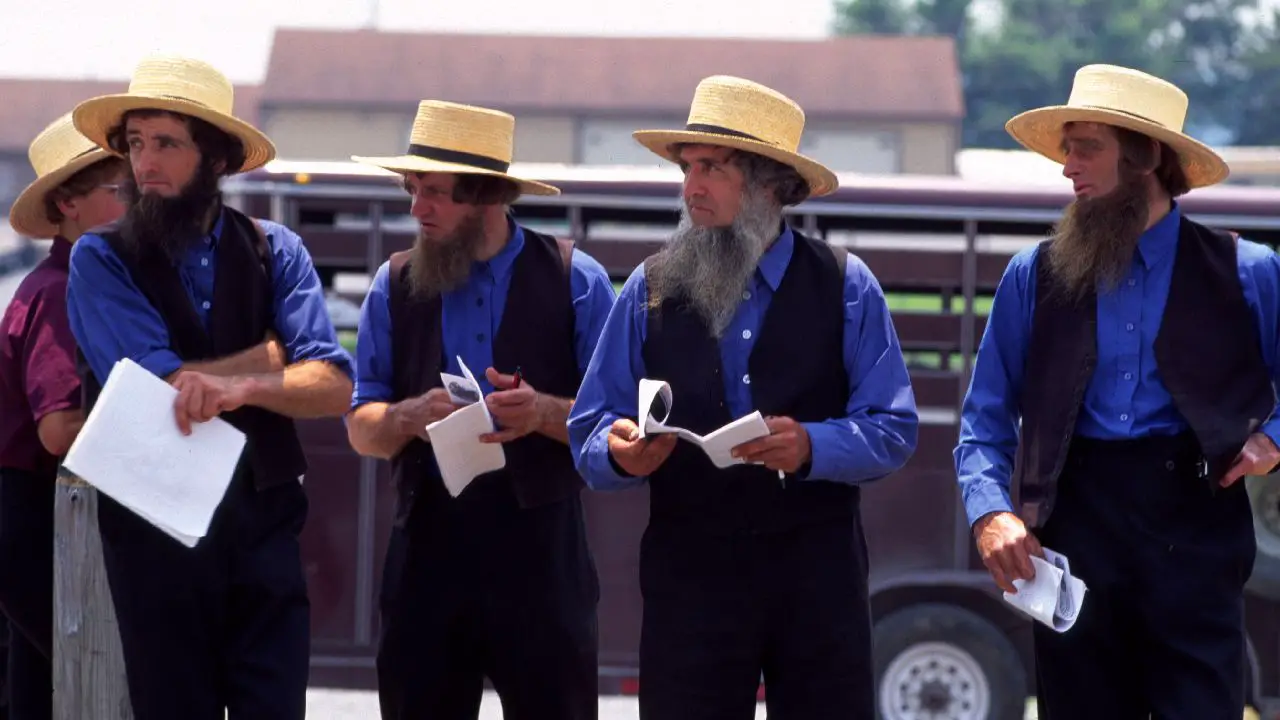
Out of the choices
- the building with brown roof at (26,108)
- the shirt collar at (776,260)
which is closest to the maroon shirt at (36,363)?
the shirt collar at (776,260)

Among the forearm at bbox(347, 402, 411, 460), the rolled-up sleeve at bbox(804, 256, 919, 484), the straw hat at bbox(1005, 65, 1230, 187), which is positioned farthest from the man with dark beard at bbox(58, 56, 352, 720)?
the straw hat at bbox(1005, 65, 1230, 187)

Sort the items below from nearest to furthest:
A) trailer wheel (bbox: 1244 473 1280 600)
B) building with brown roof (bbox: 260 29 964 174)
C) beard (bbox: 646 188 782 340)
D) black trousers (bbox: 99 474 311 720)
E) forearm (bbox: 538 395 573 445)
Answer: beard (bbox: 646 188 782 340)
black trousers (bbox: 99 474 311 720)
forearm (bbox: 538 395 573 445)
trailer wheel (bbox: 1244 473 1280 600)
building with brown roof (bbox: 260 29 964 174)

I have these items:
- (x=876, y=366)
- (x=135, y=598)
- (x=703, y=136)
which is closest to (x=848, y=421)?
(x=876, y=366)

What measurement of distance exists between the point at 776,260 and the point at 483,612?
127 centimetres

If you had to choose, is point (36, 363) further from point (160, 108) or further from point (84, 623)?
point (160, 108)

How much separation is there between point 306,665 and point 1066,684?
6.41 ft

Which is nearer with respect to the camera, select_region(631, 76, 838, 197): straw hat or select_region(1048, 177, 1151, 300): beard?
select_region(1048, 177, 1151, 300): beard

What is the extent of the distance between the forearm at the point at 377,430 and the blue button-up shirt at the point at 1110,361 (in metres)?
1.52

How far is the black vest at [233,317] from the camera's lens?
487 centimetres

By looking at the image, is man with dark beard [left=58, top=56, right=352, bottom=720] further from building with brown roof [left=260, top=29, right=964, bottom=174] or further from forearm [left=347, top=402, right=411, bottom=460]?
building with brown roof [left=260, top=29, right=964, bottom=174]

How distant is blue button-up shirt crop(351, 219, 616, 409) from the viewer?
5293 mm

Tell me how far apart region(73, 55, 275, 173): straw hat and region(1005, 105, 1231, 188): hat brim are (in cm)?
198

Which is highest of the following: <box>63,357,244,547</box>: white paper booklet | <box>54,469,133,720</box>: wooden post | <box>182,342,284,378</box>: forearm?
<box>182,342,284,378</box>: forearm

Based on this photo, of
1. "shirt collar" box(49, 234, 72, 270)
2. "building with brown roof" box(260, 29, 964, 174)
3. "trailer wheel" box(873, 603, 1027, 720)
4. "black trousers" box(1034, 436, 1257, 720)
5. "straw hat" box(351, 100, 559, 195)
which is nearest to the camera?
"black trousers" box(1034, 436, 1257, 720)
